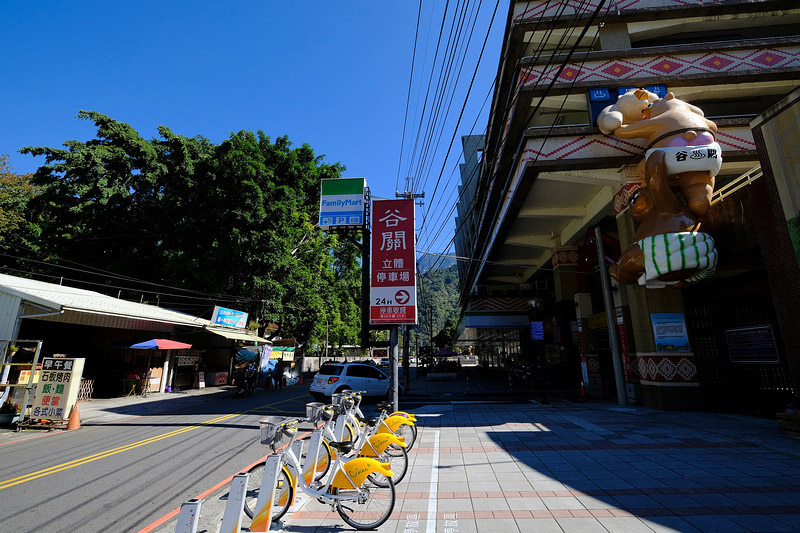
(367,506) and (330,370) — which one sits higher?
(330,370)

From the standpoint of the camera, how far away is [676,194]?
9.17 m

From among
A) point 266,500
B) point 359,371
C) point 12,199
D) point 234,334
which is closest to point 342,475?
point 266,500

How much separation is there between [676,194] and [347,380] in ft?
41.3

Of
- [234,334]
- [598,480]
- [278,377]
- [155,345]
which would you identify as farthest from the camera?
[278,377]

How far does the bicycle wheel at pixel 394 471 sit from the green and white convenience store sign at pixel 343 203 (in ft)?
26.6

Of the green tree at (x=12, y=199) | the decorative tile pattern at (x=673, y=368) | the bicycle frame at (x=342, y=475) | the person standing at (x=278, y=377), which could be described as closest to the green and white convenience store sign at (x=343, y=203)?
the bicycle frame at (x=342, y=475)

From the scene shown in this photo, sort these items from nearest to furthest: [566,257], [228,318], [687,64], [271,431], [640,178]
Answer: [271,431] → [640,178] → [687,64] → [566,257] → [228,318]

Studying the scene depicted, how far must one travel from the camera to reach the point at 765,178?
8.14 meters

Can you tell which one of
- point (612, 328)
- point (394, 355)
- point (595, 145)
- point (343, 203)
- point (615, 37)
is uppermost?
point (615, 37)

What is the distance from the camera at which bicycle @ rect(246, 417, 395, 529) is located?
4.01m

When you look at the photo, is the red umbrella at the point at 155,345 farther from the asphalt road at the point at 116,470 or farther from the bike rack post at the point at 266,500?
the bike rack post at the point at 266,500

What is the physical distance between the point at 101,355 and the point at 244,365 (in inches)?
384

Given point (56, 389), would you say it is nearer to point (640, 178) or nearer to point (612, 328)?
point (612, 328)

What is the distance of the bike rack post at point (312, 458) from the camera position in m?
4.43
